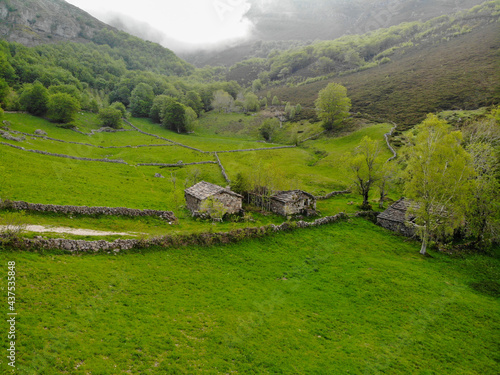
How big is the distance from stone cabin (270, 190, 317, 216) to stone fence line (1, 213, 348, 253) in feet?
14.7

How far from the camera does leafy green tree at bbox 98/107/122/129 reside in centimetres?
9144

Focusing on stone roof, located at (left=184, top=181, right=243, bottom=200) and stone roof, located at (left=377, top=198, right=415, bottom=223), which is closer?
stone roof, located at (left=184, top=181, right=243, bottom=200)

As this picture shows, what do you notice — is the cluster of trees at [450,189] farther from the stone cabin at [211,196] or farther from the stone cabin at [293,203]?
the stone cabin at [211,196]

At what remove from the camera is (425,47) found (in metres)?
164

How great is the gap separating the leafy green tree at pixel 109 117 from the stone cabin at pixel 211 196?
237 ft

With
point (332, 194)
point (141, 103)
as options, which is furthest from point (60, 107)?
point (332, 194)

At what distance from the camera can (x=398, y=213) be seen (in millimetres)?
37812

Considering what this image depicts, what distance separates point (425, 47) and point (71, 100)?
19647 cm

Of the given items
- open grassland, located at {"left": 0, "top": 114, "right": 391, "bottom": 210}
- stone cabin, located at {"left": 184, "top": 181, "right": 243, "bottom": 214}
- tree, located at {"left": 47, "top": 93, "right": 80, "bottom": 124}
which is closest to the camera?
open grassland, located at {"left": 0, "top": 114, "right": 391, "bottom": 210}

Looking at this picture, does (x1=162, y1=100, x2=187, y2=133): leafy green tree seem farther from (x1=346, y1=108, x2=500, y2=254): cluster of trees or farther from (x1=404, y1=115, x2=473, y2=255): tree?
(x1=404, y1=115, x2=473, y2=255): tree

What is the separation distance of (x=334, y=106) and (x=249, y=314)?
9178 centimetres

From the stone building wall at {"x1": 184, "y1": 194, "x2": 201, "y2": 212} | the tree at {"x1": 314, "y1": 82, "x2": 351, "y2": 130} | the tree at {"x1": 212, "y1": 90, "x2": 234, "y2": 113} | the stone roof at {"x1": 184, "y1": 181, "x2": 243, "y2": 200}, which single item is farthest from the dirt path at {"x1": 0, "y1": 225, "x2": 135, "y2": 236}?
the tree at {"x1": 212, "y1": 90, "x2": 234, "y2": 113}

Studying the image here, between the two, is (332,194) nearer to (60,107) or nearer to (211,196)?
(211,196)

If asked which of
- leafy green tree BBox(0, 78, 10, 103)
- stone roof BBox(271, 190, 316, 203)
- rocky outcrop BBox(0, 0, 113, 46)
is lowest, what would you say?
stone roof BBox(271, 190, 316, 203)
